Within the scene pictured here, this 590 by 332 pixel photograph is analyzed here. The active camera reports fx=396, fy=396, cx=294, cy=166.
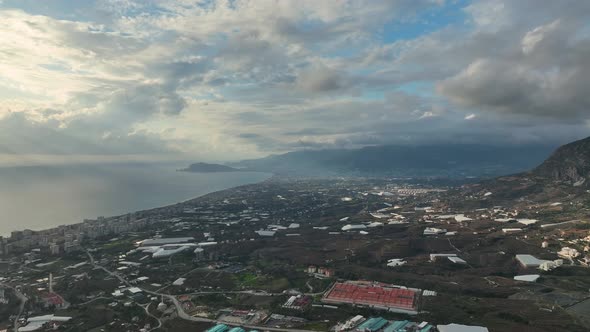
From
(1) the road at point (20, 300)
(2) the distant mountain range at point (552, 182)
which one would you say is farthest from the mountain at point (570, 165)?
(1) the road at point (20, 300)

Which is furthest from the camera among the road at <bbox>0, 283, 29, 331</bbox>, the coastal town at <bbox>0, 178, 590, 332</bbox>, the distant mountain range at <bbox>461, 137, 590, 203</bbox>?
the distant mountain range at <bbox>461, 137, 590, 203</bbox>

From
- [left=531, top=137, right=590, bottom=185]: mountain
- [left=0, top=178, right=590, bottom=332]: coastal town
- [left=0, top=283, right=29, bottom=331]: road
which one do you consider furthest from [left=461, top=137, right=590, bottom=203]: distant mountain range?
[left=0, top=283, right=29, bottom=331]: road

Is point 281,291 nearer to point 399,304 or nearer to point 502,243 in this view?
point 399,304

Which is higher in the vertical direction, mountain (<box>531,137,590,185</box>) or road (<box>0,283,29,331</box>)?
mountain (<box>531,137,590,185</box>)

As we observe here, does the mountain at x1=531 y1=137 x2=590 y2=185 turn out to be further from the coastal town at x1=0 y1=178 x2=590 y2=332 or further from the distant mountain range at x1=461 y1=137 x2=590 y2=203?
the coastal town at x1=0 y1=178 x2=590 y2=332

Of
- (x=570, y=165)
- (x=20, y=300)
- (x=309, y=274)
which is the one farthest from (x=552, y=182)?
(x=20, y=300)

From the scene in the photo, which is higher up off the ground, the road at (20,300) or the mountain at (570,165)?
the mountain at (570,165)

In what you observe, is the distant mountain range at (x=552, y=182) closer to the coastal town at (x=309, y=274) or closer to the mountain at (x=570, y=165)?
the mountain at (x=570, y=165)

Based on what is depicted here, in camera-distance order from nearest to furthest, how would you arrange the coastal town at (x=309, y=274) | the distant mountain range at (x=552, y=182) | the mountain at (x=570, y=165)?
1. the coastal town at (x=309, y=274)
2. the distant mountain range at (x=552, y=182)
3. the mountain at (x=570, y=165)
